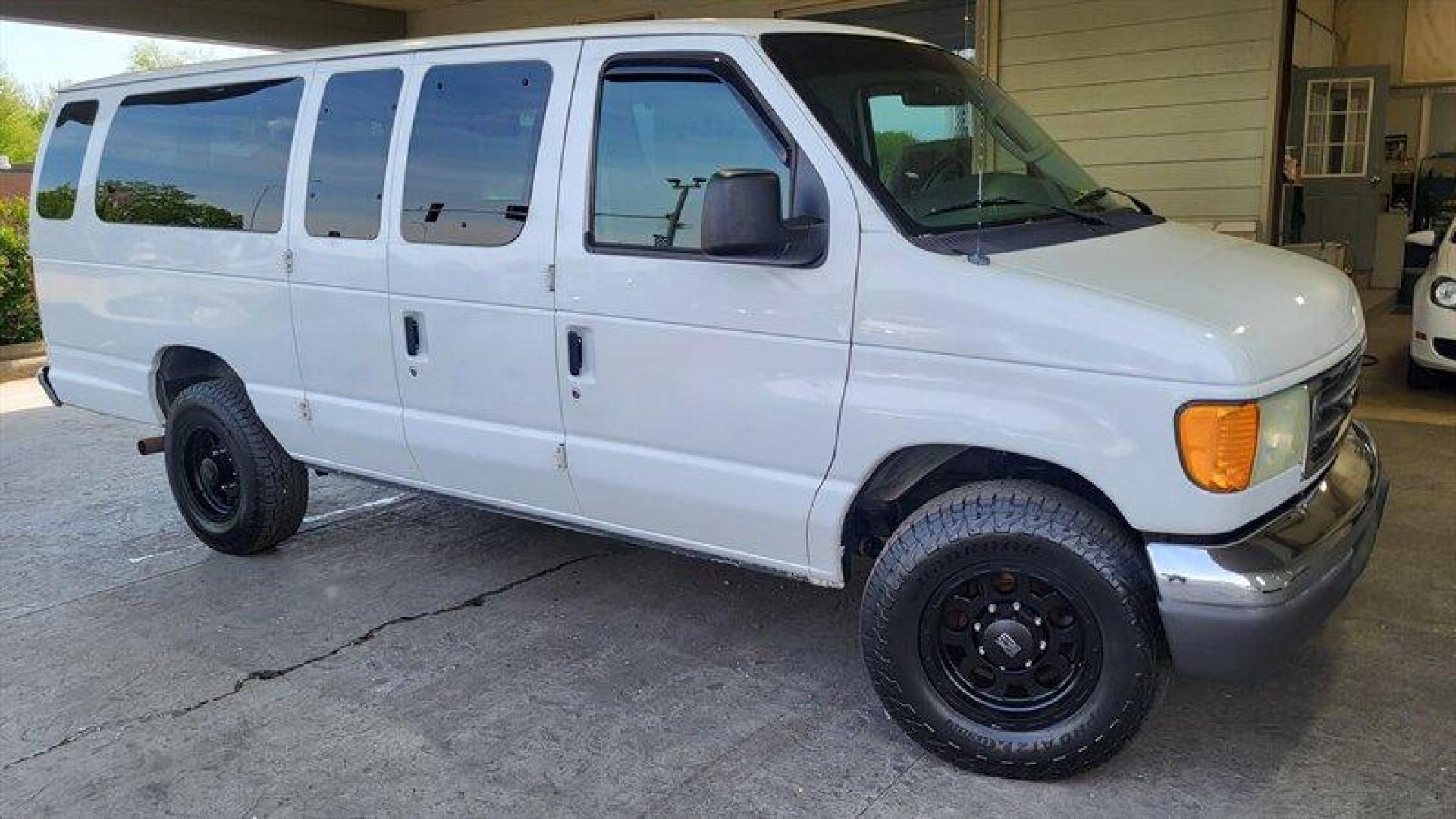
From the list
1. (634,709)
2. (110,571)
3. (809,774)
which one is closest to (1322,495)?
(809,774)

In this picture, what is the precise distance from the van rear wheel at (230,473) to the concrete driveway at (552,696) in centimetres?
17

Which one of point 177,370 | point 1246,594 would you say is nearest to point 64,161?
point 177,370

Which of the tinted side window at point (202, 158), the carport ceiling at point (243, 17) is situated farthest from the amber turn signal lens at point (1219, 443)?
the carport ceiling at point (243, 17)

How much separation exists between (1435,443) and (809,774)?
521 cm

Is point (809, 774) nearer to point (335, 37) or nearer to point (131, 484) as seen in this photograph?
point (131, 484)

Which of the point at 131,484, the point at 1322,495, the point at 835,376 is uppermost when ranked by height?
the point at 835,376

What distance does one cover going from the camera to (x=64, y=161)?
556cm

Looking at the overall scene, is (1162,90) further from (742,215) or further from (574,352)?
(742,215)

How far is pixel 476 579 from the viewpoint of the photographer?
16.2ft

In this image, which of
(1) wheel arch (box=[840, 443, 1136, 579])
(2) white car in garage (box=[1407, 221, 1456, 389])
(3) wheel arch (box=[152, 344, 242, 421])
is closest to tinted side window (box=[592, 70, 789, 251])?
(1) wheel arch (box=[840, 443, 1136, 579])

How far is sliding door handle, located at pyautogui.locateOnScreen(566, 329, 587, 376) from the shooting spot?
12.4 ft

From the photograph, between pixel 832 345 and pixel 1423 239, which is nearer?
pixel 832 345

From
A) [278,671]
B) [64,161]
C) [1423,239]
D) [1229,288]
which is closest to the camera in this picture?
[1229,288]

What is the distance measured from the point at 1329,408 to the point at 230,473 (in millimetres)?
4593
